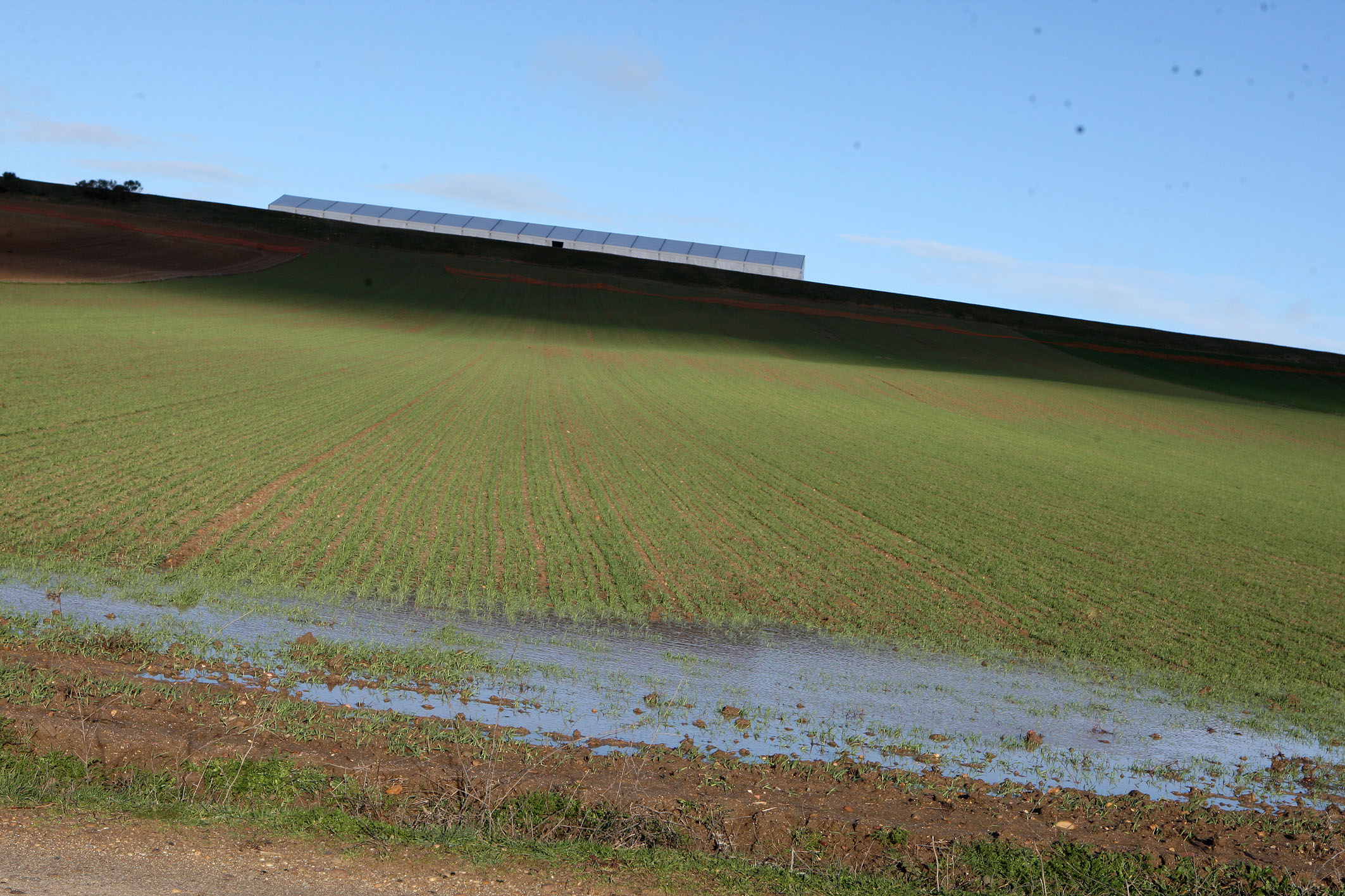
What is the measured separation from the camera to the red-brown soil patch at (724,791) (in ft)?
21.6

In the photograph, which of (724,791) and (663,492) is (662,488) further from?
(724,791)

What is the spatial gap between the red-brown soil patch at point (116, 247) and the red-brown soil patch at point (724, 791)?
1663 inches

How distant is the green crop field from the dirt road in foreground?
5.69 m

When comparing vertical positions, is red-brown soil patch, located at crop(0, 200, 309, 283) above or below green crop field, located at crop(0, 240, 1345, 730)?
above

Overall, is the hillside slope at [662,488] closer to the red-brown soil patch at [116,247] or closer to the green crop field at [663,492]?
the green crop field at [663,492]

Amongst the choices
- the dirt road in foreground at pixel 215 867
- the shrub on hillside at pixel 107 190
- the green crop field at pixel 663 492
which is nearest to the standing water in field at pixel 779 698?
the green crop field at pixel 663 492

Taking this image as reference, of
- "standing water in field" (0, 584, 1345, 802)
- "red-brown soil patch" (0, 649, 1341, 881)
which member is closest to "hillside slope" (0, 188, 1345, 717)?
"standing water in field" (0, 584, 1345, 802)

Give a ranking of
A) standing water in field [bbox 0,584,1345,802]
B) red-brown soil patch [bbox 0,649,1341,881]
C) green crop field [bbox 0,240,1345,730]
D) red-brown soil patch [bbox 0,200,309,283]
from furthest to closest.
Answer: red-brown soil patch [bbox 0,200,309,283] → green crop field [bbox 0,240,1345,730] → standing water in field [bbox 0,584,1345,802] → red-brown soil patch [bbox 0,649,1341,881]

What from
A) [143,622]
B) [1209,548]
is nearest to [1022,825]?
[143,622]

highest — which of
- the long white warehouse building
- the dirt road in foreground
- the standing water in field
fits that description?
the long white warehouse building

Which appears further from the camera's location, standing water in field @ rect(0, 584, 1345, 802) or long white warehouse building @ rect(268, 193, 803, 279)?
long white warehouse building @ rect(268, 193, 803, 279)

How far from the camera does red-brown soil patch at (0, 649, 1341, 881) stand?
659 cm

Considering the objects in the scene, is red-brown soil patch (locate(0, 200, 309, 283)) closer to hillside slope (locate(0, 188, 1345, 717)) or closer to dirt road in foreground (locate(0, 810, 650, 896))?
hillside slope (locate(0, 188, 1345, 717))

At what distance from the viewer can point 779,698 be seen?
945 cm
